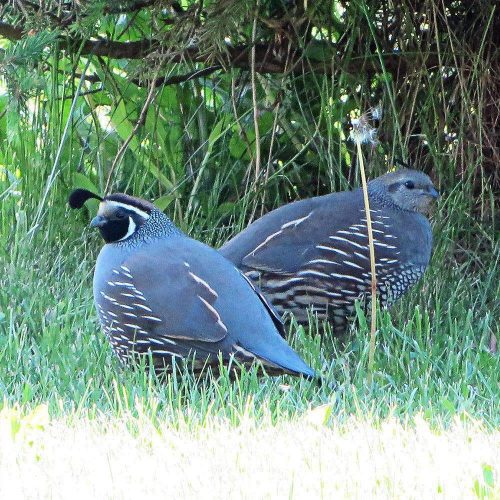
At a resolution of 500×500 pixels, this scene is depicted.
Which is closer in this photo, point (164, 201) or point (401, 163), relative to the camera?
point (401, 163)

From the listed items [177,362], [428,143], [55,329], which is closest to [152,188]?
[428,143]

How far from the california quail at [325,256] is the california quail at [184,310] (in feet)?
2.22

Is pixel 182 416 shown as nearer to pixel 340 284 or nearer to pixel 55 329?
pixel 55 329

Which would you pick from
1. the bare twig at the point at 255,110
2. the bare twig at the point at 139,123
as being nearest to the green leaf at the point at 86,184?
the bare twig at the point at 139,123

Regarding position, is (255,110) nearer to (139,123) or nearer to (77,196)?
(139,123)

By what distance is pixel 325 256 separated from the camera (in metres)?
4.93

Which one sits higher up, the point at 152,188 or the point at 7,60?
the point at 7,60

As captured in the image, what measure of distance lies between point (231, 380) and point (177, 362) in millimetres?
194

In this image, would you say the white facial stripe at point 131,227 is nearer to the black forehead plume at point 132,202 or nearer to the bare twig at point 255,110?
the black forehead plume at point 132,202

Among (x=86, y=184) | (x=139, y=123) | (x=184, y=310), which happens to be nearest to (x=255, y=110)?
(x=139, y=123)

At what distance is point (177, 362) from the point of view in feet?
12.9

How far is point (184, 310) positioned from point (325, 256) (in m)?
1.19

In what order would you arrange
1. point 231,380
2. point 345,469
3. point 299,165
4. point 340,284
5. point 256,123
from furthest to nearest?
point 299,165 → point 256,123 → point 340,284 → point 231,380 → point 345,469

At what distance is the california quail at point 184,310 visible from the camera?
151 inches
